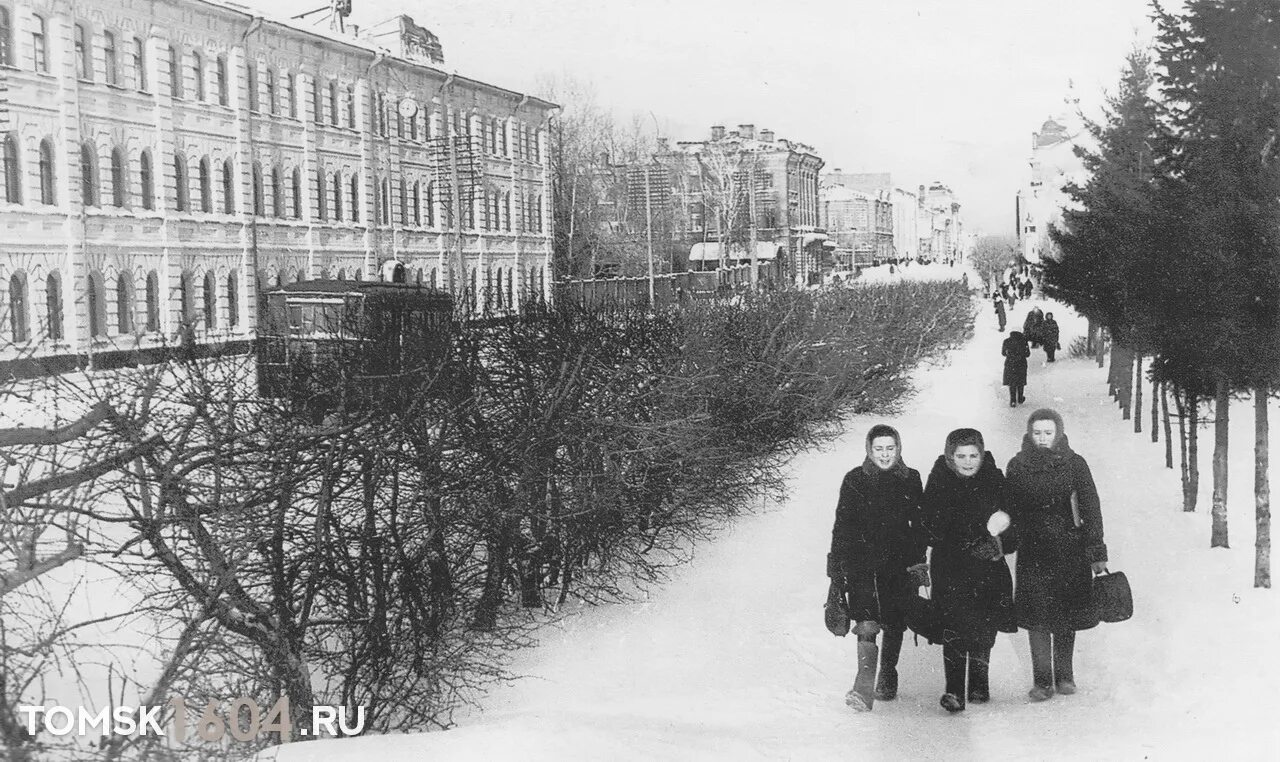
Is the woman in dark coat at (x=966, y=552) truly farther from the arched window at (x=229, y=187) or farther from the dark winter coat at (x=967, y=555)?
the arched window at (x=229, y=187)

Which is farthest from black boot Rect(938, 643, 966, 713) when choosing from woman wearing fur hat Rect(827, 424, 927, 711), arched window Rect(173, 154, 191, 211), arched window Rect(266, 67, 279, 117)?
arched window Rect(266, 67, 279, 117)

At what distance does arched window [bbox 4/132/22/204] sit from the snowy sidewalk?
16209 millimetres

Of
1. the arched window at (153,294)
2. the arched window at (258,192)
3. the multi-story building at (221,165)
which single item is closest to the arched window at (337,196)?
the multi-story building at (221,165)

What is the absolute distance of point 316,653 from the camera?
7.31 meters

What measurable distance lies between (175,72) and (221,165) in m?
2.29

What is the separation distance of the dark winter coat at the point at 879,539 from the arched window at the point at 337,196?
27126 mm

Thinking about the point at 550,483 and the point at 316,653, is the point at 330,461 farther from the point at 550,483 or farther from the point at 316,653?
the point at 550,483

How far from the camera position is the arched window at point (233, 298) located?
2680 centimetres

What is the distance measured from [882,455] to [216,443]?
3.43 m

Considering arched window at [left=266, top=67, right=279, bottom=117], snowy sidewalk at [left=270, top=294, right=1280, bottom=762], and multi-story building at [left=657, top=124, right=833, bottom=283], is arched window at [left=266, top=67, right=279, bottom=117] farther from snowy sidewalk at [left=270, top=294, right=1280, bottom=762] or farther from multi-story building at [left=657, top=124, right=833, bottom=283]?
snowy sidewalk at [left=270, top=294, right=1280, bottom=762]

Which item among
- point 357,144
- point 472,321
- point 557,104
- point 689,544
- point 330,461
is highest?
point 557,104

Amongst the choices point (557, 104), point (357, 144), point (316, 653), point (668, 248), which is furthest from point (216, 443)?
point (668, 248)

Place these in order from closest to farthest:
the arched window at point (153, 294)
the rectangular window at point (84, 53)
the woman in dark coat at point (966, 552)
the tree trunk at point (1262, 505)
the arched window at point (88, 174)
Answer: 1. the woman in dark coat at point (966, 552)
2. the tree trunk at point (1262, 505)
3. the arched window at point (88, 174)
4. the rectangular window at point (84, 53)
5. the arched window at point (153, 294)

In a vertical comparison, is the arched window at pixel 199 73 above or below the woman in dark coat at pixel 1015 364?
above
